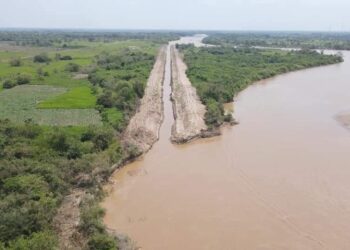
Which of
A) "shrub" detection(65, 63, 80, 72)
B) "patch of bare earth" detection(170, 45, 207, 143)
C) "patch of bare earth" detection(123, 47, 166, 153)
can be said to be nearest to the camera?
"patch of bare earth" detection(123, 47, 166, 153)

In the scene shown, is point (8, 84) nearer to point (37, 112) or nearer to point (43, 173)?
point (37, 112)

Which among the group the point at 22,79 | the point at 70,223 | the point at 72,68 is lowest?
the point at 70,223

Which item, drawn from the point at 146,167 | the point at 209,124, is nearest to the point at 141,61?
the point at 209,124

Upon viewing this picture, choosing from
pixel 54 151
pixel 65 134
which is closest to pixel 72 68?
pixel 65 134

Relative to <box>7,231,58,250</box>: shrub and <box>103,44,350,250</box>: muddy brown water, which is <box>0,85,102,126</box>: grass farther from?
<box>7,231,58,250</box>: shrub

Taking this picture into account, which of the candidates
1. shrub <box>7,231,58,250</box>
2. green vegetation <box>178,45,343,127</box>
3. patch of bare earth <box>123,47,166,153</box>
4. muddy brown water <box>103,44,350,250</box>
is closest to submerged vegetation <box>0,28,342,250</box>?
shrub <box>7,231,58,250</box>

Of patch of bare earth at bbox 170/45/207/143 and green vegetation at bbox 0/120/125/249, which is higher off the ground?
green vegetation at bbox 0/120/125/249
